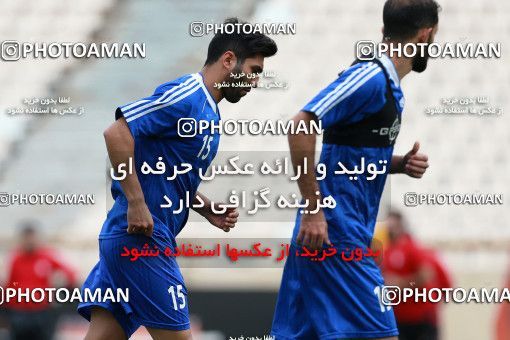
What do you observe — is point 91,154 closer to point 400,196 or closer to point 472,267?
point 400,196

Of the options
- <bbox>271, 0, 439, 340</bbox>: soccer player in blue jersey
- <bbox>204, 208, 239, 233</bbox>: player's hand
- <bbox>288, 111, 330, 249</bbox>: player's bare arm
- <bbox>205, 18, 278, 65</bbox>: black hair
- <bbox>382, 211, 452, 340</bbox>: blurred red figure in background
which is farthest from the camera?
<bbox>382, 211, 452, 340</bbox>: blurred red figure in background

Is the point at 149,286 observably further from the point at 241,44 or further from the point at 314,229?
the point at 241,44

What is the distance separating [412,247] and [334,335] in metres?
4.82

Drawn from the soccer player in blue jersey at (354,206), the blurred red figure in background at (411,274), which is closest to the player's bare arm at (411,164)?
the soccer player in blue jersey at (354,206)

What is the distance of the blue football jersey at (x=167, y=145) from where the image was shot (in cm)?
417

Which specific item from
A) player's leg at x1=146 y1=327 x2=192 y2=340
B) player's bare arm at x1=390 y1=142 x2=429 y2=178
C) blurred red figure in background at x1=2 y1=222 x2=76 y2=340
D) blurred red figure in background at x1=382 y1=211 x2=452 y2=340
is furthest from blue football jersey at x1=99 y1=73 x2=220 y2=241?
blurred red figure in background at x1=2 y1=222 x2=76 y2=340

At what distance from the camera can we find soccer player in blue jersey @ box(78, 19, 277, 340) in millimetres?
4176

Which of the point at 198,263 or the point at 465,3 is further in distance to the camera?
the point at 465,3

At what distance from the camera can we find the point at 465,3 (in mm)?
13805

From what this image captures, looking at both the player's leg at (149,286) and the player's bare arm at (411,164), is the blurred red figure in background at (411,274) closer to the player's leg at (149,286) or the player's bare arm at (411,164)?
the player's bare arm at (411,164)

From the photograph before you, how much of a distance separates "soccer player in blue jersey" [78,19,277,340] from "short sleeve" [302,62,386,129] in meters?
0.48

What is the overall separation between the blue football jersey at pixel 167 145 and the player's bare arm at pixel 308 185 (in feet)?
1.78

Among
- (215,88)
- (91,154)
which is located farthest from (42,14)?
(215,88)

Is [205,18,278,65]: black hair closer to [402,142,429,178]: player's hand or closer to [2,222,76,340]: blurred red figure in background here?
[402,142,429,178]: player's hand
